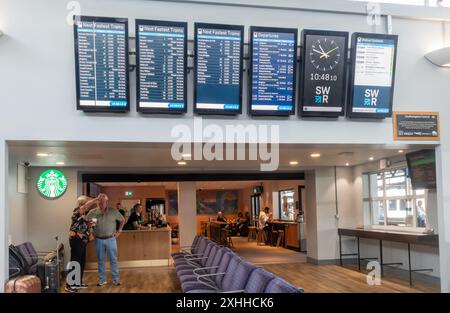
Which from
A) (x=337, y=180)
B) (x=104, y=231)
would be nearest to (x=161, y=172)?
(x=104, y=231)

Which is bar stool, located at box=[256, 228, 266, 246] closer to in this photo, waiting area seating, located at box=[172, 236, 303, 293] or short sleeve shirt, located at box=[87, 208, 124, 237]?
waiting area seating, located at box=[172, 236, 303, 293]

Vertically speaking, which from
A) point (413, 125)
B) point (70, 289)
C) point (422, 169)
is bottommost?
point (70, 289)

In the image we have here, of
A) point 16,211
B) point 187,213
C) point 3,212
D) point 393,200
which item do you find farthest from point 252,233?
point 3,212

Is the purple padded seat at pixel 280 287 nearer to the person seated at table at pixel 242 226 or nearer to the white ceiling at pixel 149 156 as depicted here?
the white ceiling at pixel 149 156

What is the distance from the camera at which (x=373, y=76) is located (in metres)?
5.01

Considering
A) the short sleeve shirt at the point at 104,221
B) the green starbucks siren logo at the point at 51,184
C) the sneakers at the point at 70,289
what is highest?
the green starbucks siren logo at the point at 51,184

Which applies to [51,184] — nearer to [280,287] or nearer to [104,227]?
[104,227]

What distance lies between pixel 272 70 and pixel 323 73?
22.2 inches

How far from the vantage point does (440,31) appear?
211 inches

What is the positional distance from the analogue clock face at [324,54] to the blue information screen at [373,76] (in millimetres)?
251

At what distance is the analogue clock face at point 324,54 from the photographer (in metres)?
4.83

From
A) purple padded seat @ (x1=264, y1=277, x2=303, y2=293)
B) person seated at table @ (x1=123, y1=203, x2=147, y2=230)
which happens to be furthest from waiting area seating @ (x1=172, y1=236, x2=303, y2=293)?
person seated at table @ (x1=123, y1=203, x2=147, y2=230)

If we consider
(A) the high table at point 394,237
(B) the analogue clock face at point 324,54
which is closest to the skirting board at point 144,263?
(A) the high table at point 394,237
